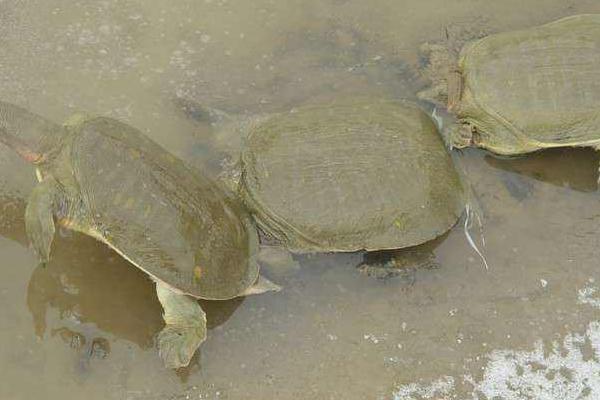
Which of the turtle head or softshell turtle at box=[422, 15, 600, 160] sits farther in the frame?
softshell turtle at box=[422, 15, 600, 160]

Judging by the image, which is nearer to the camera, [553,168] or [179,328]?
[179,328]

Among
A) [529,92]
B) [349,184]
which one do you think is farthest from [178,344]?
[529,92]

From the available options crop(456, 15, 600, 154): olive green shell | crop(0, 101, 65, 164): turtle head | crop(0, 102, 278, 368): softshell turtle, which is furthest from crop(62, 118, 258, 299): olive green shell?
crop(456, 15, 600, 154): olive green shell

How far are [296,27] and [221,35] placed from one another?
0.52 m

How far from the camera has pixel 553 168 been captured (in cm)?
415

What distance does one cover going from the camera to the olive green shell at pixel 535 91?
12.4ft

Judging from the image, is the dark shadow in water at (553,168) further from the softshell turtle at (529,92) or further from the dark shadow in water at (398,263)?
the dark shadow in water at (398,263)

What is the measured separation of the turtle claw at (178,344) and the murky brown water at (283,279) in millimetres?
206

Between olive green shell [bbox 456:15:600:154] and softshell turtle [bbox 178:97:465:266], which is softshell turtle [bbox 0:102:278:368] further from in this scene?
olive green shell [bbox 456:15:600:154]

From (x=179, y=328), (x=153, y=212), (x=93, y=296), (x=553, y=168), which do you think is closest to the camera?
(x=153, y=212)

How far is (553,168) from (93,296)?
9.44 ft

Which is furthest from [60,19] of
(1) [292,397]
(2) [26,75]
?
(1) [292,397]

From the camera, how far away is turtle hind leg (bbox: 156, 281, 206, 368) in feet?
10.9

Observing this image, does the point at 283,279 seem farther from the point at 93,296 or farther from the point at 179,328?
the point at 93,296
